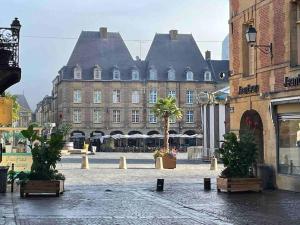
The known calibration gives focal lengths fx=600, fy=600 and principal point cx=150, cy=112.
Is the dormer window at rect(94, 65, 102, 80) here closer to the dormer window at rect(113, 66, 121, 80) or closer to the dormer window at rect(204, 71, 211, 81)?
the dormer window at rect(113, 66, 121, 80)

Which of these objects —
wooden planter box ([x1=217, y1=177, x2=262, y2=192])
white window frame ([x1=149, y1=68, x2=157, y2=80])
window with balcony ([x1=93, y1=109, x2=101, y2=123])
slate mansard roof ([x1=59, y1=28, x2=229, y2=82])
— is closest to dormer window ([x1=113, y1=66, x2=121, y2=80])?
slate mansard roof ([x1=59, y1=28, x2=229, y2=82])

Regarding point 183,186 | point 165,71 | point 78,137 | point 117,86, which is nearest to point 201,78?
point 165,71

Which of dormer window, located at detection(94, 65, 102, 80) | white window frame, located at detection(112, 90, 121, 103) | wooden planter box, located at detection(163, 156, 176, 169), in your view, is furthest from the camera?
white window frame, located at detection(112, 90, 121, 103)

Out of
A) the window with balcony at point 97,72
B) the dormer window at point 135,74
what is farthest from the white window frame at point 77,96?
the dormer window at point 135,74

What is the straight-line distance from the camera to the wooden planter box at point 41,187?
58.9ft

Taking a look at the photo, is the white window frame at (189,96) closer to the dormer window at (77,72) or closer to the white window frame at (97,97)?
the white window frame at (97,97)

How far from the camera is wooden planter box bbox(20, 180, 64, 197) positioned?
707 inches

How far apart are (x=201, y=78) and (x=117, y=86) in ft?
46.1

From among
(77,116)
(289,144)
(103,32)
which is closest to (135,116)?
(77,116)

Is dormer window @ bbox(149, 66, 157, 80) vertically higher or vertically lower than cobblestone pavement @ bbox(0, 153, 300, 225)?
higher

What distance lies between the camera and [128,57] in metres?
98.1

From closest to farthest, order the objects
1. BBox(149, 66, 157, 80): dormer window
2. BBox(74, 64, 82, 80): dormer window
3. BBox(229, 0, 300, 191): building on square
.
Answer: BBox(229, 0, 300, 191): building on square < BBox(74, 64, 82, 80): dormer window < BBox(149, 66, 157, 80): dormer window

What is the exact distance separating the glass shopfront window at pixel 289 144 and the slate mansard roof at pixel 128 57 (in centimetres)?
7675

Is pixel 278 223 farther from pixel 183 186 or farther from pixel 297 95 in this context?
pixel 183 186
